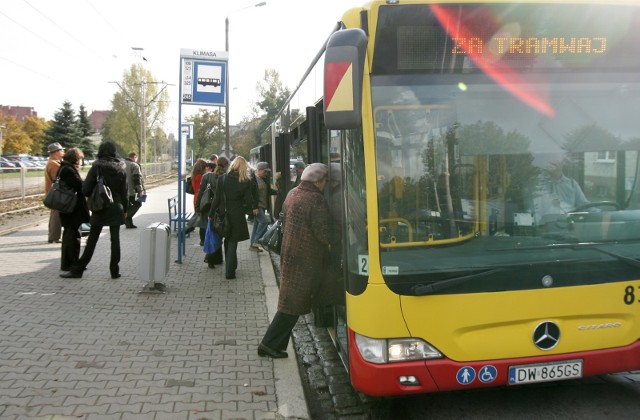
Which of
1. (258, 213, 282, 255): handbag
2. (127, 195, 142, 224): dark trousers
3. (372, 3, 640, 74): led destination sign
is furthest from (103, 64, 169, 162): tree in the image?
(372, 3, 640, 74): led destination sign

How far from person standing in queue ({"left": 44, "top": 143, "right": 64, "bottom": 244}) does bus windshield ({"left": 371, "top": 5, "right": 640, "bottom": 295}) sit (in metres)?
6.71

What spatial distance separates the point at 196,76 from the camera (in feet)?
31.3

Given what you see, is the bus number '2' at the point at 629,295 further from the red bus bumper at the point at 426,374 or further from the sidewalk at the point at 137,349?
the sidewalk at the point at 137,349

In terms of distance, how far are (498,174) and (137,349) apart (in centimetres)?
360

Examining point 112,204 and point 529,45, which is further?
point 112,204

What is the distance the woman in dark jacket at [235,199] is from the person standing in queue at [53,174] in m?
2.44

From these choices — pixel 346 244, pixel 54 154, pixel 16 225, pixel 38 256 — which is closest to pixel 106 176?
pixel 54 154

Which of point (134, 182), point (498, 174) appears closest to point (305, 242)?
point (498, 174)

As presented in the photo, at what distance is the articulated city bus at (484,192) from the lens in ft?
11.7

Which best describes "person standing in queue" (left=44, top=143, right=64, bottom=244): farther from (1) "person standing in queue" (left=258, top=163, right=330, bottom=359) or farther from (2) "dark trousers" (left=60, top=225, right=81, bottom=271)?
(1) "person standing in queue" (left=258, top=163, right=330, bottom=359)

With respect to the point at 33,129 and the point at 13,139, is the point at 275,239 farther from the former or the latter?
the point at 33,129

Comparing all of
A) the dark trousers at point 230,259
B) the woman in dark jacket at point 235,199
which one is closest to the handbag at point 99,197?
the woman in dark jacket at point 235,199

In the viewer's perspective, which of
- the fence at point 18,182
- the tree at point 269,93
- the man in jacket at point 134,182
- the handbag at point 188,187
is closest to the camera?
the handbag at point 188,187

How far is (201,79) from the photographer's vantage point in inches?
378
